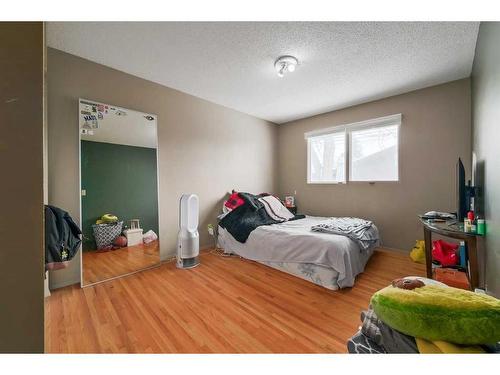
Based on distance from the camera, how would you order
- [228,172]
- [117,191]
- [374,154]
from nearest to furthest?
[117,191] → [374,154] → [228,172]

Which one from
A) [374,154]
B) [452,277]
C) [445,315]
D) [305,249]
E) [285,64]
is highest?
[285,64]

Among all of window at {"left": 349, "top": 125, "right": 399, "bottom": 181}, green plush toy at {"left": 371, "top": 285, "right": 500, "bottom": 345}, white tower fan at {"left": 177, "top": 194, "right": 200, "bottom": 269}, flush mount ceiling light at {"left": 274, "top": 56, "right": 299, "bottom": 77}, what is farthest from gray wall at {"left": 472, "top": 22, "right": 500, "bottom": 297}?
white tower fan at {"left": 177, "top": 194, "right": 200, "bottom": 269}

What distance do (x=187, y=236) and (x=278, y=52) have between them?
230cm

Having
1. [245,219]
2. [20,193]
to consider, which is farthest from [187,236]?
[20,193]

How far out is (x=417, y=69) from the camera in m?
2.34

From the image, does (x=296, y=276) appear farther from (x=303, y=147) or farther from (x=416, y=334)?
(x=303, y=147)

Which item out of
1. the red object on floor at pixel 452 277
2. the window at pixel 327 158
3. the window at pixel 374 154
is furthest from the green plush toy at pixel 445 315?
the window at pixel 327 158

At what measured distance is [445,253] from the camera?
245 cm

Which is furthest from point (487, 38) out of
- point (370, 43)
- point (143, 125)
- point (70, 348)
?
point (70, 348)

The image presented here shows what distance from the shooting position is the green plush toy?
1.86 ft

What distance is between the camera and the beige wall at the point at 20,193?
2.10 ft

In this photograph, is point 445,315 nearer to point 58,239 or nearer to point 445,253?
point 58,239

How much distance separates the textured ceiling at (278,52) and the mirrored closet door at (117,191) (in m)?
0.63
